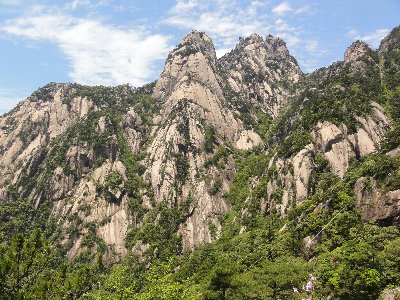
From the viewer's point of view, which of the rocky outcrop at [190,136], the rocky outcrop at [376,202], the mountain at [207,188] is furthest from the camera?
the rocky outcrop at [190,136]

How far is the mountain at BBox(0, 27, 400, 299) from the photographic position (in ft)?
159

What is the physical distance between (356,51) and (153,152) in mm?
97261

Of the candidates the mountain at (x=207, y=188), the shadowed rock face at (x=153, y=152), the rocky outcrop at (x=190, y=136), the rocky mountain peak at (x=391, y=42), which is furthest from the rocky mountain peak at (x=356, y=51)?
the rocky outcrop at (x=190, y=136)

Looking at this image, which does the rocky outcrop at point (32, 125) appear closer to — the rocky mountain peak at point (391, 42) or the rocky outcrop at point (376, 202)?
the rocky outcrop at point (376, 202)

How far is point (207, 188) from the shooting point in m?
135

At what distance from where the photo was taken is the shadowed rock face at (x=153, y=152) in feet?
348

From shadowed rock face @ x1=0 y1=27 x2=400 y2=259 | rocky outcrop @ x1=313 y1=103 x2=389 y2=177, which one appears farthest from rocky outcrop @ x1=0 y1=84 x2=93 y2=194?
rocky outcrop @ x1=313 y1=103 x2=389 y2=177

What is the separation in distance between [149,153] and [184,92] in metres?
38.1

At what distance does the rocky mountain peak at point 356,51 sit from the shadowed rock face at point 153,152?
566 millimetres

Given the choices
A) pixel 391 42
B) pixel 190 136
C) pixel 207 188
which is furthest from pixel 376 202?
pixel 391 42

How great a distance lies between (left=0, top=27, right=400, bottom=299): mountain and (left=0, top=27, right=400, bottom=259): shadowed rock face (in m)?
0.55

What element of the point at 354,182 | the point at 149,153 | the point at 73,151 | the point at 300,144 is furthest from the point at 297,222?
the point at 73,151

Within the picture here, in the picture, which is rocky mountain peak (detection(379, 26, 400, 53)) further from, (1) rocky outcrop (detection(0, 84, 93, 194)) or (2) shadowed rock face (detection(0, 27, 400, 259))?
(1) rocky outcrop (detection(0, 84, 93, 194))

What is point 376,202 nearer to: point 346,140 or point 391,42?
point 346,140
